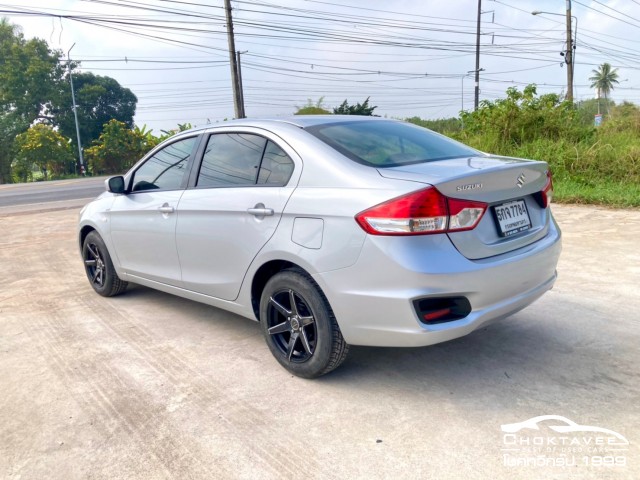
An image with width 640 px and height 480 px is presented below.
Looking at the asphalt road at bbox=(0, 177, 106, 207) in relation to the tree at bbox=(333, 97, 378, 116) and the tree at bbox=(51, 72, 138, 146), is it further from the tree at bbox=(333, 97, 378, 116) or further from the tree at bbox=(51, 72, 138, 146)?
the tree at bbox=(51, 72, 138, 146)

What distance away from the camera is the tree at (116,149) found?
44750mm

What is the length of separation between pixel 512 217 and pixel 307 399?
155cm

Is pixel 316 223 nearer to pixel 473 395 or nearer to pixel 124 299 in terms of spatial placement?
pixel 473 395

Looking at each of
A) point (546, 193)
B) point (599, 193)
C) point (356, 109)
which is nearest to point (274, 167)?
point (546, 193)

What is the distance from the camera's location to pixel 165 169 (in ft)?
14.3

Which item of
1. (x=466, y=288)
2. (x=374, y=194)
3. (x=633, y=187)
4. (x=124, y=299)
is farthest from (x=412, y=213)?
(x=633, y=187)

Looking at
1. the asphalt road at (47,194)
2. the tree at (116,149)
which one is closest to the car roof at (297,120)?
the asphalt road at (47,194)

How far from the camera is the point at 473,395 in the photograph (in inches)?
115

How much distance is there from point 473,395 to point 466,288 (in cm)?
66

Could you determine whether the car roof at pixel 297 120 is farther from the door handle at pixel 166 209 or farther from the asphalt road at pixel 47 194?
the asphalt road at pixel 47 194

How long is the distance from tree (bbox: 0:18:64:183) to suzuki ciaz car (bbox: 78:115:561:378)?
165 feet

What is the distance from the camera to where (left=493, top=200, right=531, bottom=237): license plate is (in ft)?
9.66

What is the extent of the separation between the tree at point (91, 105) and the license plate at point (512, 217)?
181 feet

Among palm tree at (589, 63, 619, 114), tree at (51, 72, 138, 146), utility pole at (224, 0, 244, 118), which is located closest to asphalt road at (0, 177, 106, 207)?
utility pole at (224, 0, 244, 118)
